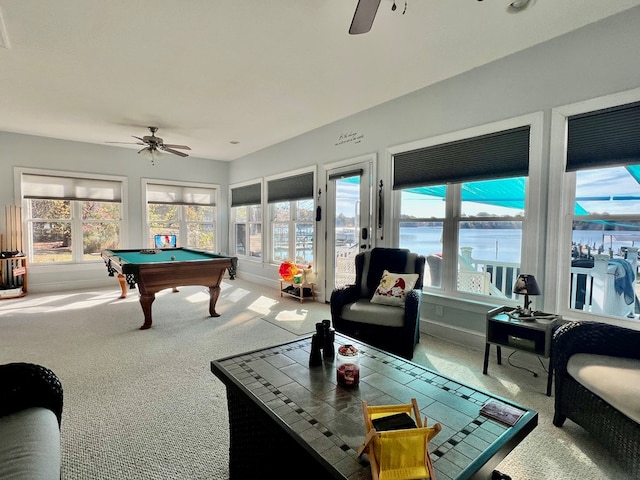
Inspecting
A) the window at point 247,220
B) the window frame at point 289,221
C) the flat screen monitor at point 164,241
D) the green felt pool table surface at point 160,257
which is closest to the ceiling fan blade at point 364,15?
the green felt pool table surface at point 160,257

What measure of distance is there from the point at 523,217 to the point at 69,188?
23.6ft

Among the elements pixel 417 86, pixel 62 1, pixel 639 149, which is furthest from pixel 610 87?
pixel 62 1

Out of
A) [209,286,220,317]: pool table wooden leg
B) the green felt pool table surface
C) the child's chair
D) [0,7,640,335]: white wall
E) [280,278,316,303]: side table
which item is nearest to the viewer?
the child's chair

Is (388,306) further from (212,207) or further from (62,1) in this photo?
(212,207)

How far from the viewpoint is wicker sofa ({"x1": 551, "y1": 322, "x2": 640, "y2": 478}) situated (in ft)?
4.93

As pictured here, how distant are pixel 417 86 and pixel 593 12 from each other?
5.03 ft

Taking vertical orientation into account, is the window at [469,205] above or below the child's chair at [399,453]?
above

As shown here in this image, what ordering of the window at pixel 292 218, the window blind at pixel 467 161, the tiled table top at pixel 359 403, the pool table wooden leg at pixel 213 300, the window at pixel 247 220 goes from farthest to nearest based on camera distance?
the window at pixel 247 220 < the window at pixel 292 218 < the pool table wooden leg at pixel 213 300 < the window blind at pixel 467 161 < the tiled table top at pixel 359 403

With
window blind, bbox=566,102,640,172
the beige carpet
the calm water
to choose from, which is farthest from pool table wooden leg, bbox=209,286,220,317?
window blind, bbox=566,102,640,172

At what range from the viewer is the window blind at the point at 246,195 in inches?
265

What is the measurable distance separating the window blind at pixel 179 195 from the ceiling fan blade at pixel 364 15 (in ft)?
20.4

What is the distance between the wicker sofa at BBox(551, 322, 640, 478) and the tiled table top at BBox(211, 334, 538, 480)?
0.69 metres

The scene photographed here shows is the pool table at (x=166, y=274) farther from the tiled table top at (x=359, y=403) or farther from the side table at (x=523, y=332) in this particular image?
the side table at (x=523, y=332)

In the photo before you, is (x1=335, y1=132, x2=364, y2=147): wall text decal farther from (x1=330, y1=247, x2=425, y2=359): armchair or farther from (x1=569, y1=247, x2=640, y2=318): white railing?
(x1=569, y1=247, x2=640, y2=318): white railing
